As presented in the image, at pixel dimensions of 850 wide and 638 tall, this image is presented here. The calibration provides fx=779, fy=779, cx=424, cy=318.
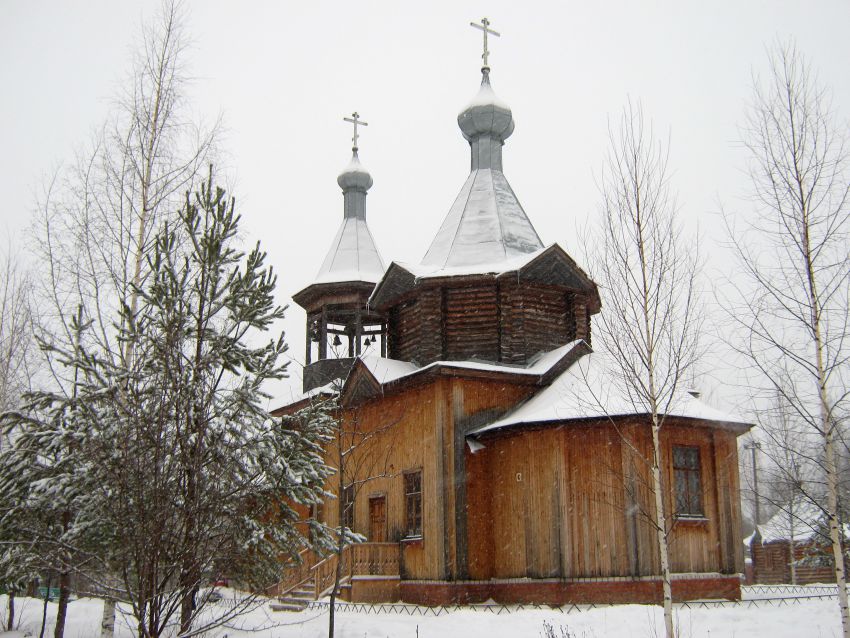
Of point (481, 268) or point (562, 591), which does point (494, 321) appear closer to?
point (481, 268)

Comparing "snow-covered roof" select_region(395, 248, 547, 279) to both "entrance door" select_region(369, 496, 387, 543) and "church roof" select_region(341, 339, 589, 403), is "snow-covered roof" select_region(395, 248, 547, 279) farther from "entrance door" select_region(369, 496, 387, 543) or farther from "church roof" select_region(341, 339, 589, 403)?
"entrance door" select_region(369, 496, 387, 543)

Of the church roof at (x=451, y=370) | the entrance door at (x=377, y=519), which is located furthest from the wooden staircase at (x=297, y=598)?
the church roof at (x=451, y=370)

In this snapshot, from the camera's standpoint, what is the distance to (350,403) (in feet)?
61.7

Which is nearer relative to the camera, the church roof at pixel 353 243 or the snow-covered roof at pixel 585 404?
the snow-covered roof at pixel 585 404

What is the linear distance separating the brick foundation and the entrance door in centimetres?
168

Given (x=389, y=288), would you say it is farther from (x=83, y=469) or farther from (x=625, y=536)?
(x=83, y=469)

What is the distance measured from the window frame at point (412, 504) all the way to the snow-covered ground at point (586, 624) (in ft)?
8.31

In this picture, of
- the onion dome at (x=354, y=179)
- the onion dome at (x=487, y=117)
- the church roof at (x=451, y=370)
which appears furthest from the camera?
the onion dome at (x=354, y=179)

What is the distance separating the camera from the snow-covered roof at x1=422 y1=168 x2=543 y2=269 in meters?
18.7

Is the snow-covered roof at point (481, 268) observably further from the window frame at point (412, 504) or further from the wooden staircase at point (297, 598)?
the wooden staircase at point (297, 598)

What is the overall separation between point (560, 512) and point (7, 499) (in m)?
9.34

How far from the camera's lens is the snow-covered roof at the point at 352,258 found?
23281 millimetres

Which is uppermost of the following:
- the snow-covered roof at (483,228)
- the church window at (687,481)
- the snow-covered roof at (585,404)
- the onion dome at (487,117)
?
the onion dome at (487,117)

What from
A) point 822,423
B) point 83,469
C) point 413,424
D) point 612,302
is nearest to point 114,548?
point 83,469
